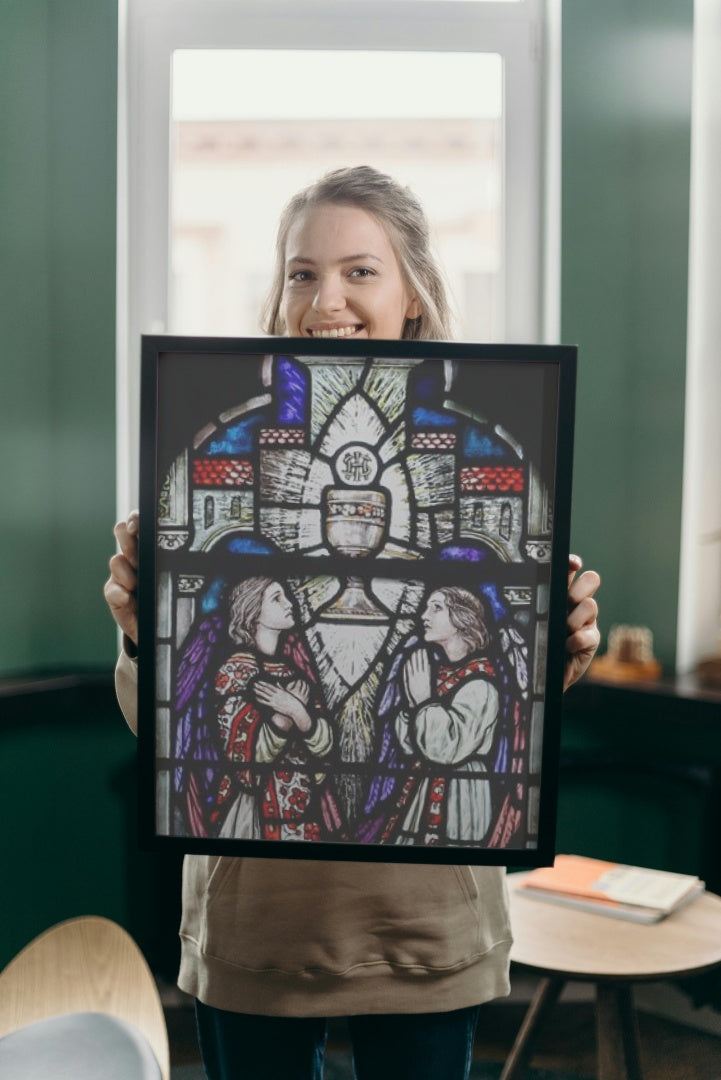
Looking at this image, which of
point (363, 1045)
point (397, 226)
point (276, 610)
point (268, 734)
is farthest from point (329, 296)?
point (363, 1045)

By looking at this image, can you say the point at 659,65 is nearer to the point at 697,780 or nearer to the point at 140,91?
the point at 140,91

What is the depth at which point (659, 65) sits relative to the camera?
8.07ft

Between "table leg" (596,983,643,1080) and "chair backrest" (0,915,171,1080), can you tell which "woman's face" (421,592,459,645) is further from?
"table leg" (596,983,643,1080)

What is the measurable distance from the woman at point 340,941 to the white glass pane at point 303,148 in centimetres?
147

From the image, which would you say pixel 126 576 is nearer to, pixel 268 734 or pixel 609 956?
pixel 268 734

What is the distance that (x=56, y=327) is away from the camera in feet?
8.23

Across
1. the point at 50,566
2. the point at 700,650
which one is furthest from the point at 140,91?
the point at 700,650

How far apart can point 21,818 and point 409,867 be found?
5.29 ft

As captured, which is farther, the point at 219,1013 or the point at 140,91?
the point at 140,91

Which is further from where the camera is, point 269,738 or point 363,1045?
point 363,1045

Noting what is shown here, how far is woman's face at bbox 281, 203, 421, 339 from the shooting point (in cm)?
109

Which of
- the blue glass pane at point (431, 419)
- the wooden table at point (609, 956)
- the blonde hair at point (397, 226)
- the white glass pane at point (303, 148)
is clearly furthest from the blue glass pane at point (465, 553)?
the white glass pane at point (303, 148)

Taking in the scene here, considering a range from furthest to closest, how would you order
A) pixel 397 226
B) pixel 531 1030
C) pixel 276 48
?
pixel 276 48, pixel 531 1030, pixel 397 226

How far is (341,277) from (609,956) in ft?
3.77
